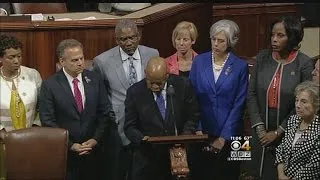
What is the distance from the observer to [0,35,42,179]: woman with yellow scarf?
449cm

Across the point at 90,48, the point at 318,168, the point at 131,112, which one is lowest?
the point at 318,168

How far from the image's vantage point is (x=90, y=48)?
15.9 ft

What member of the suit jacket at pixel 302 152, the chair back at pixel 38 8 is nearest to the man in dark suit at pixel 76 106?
the chair back at pixel 38 8

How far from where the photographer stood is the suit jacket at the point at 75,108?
179 inches

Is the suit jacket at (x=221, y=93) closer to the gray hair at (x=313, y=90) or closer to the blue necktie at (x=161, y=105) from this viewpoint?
the blue necktie at (x=161, y=105)

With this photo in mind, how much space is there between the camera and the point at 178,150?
14.5 ft

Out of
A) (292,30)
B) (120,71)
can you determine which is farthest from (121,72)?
(292,30)

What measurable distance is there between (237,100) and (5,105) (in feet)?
4.03

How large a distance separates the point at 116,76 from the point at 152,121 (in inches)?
13.0

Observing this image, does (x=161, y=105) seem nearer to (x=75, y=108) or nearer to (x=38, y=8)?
(x=75, y=108)

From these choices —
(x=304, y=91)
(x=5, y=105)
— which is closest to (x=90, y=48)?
(x=5, y=105)

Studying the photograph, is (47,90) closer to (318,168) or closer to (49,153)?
(49,153)

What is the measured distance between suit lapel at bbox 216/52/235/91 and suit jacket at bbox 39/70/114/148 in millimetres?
600

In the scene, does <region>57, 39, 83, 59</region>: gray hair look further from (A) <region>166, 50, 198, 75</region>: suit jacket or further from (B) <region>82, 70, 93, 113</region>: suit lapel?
(A) <region>166, 50, 198, 75</region>: suit jacket
